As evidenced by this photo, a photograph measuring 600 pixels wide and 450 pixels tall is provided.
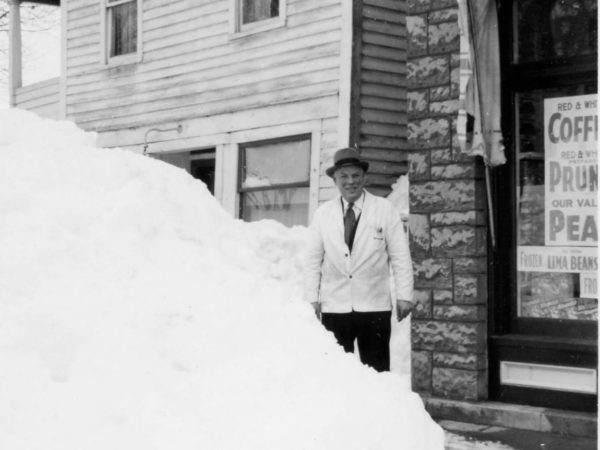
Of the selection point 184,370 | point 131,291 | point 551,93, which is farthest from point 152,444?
point 551,93

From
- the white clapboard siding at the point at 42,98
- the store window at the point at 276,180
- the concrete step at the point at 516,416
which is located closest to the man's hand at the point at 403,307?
the concrete step at the point at 516,416

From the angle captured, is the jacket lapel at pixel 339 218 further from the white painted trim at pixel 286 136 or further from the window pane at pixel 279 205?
Answer: the window pane at pixel 279 205

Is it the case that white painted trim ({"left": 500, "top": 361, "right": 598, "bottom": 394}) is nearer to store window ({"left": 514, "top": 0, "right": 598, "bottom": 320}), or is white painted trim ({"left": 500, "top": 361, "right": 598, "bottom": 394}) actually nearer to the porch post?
store window ({"left": 514, "top": 0, "right": 598, "bottom": 320})

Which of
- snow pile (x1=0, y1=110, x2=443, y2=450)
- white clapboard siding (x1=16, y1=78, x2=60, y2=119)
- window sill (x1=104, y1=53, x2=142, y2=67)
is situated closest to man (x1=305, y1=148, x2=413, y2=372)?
snow pile (x1=0, y1=110, x2=443, y2=450)

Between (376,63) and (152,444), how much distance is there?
8177mm

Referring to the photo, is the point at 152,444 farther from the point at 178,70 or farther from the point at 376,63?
the point at 178,70

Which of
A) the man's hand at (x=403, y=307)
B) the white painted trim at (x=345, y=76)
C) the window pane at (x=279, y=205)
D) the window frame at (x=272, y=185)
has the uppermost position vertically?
the white painted trim at (x=345, y=76)

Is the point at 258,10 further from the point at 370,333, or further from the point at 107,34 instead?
the point at 370,333

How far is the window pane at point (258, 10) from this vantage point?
12.3 meters

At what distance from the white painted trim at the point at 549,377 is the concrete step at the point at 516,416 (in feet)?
0.55

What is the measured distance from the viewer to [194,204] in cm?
596

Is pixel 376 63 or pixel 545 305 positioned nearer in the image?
pixel 545 305

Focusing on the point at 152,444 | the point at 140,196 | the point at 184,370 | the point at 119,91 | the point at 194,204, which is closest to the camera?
the point at 152,444

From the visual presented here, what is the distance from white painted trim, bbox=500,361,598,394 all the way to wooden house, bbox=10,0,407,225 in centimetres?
482
